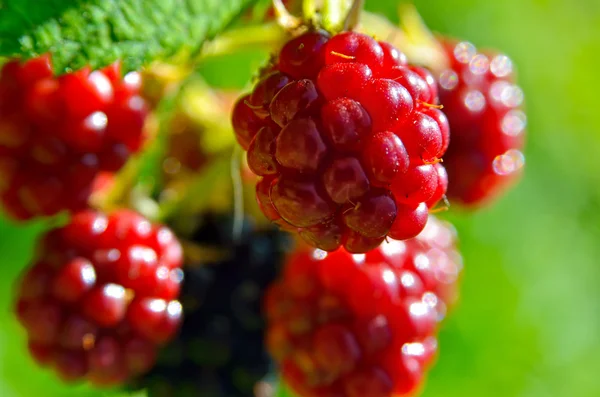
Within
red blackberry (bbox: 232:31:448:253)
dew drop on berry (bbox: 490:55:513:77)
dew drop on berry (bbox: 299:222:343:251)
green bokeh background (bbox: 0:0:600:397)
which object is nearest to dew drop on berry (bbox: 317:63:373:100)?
red blackberry (bbox: 232:31:448:253)

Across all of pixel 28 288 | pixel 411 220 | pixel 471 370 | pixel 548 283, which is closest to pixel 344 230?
pixel 411 220

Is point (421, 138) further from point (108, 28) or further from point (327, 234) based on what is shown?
point (108, 28)

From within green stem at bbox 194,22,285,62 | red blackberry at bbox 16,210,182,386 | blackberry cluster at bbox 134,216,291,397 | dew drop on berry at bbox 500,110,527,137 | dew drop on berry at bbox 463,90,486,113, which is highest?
green stem at bbox 194,22,285,62

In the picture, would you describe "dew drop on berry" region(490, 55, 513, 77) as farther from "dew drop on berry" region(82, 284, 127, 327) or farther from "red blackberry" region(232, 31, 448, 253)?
"dew drop on berry" region(82, 284, 127, 327)

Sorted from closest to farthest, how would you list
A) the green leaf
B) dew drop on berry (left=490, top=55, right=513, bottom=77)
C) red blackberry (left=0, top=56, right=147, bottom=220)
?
the green leaf, red blackberry (left=0, top=56, right=147, bottom=220), dew drop on berry (left=490, top=55, right=513, bottom=77)

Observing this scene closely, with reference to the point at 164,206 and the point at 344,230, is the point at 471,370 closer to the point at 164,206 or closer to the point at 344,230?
the point at 164,206

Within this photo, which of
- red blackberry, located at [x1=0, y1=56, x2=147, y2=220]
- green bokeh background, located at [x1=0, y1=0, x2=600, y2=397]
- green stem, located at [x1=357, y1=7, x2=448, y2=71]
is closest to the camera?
red blackberry, located at [x1=0, y1=56, x2=147, y2=220]

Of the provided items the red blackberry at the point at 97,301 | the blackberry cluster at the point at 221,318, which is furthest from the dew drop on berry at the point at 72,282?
the blackberry cluster at the point at 221,318
